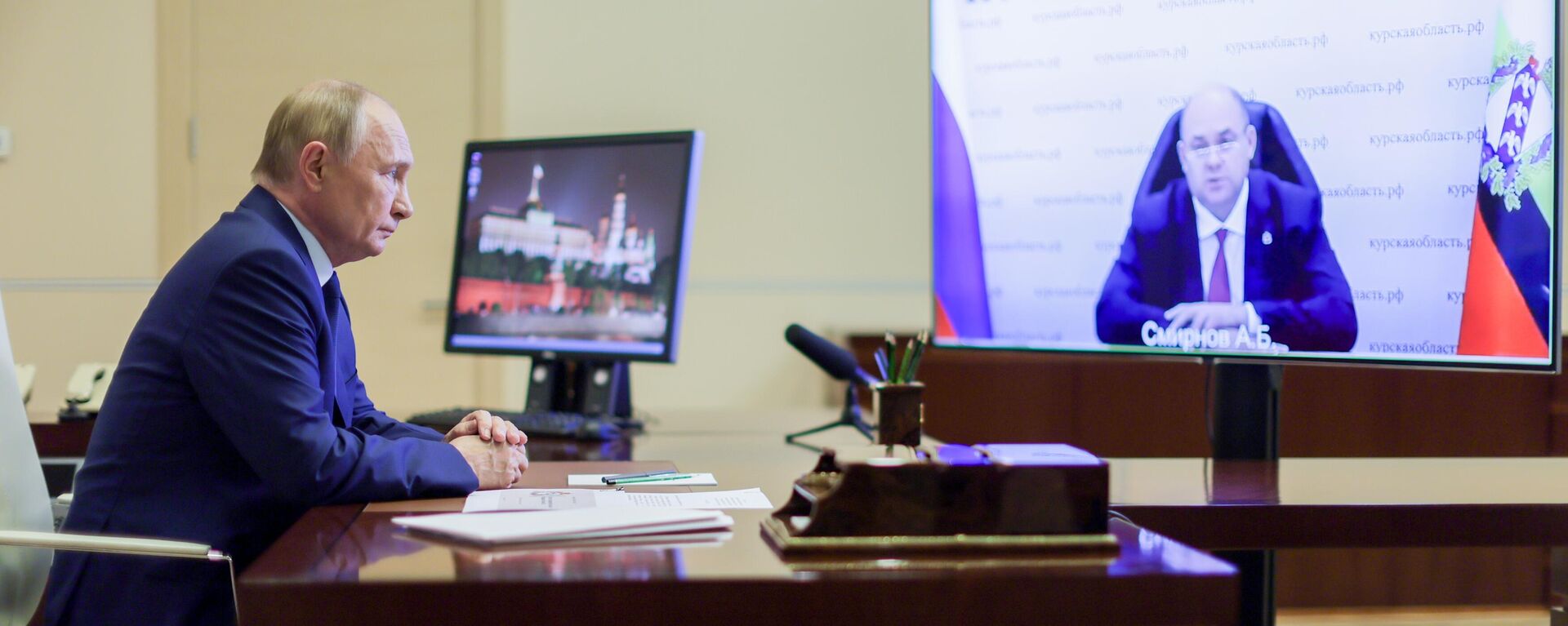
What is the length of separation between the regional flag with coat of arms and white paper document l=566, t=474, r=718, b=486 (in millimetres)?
1029

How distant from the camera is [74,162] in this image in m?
4.29

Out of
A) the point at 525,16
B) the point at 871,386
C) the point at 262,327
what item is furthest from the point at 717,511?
the point at 525,16

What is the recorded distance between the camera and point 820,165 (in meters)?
4.51

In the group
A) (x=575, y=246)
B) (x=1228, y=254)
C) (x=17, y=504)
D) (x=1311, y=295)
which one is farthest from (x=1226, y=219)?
(x=17, y=504)

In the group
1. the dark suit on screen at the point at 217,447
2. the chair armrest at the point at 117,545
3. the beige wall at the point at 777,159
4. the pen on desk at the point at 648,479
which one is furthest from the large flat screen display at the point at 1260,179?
the beige wall at the point at 777,159

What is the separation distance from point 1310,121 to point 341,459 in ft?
4.50

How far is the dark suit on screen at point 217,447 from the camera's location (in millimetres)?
1282

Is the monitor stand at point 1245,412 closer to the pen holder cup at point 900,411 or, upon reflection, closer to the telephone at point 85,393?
the pen holder cup at point 900,411

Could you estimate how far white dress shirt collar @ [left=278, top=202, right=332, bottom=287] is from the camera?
1.56m

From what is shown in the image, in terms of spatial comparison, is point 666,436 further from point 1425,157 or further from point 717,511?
point 1425,157

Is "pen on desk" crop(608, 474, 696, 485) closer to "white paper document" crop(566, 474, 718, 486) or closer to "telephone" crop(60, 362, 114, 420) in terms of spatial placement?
"white paper document" crop(566, 474, 718, 486)

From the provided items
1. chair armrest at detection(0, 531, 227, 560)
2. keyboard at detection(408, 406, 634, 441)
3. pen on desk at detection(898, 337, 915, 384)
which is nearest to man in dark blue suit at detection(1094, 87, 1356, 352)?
pen on desk at detection(898, 337, 915, 384)

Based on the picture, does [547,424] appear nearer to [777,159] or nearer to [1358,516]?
[1358,516]

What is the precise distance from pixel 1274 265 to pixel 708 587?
1221mm
